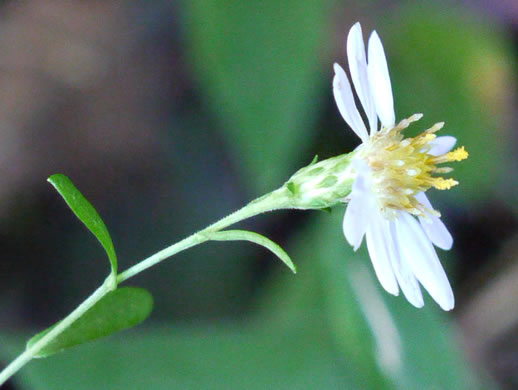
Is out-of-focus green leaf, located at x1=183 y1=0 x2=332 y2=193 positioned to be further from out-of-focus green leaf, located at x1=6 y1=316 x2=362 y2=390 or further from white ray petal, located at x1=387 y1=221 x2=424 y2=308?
white ray petal, located at x1=387 y1=221 x2=424 y2=308

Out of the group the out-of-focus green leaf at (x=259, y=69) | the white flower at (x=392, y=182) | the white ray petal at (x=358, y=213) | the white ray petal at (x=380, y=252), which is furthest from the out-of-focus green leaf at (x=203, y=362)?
the white ray petal at (x=358, y=213)

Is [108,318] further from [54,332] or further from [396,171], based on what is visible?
[396,171]

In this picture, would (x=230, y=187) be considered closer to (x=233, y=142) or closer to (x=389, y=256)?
(x=233, y=142)

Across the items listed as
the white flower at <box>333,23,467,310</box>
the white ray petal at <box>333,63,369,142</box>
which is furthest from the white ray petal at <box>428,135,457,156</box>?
the white ray petal at <box>333,63,369,142</box>

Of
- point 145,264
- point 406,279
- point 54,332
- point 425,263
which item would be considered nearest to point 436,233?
point 425,263

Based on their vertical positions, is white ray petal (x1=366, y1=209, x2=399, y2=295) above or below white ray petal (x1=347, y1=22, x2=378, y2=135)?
below

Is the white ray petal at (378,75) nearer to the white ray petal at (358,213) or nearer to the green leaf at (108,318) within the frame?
the white ray petal at (358,213)

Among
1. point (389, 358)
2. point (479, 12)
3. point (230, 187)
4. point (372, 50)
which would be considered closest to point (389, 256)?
point (372, 50)
